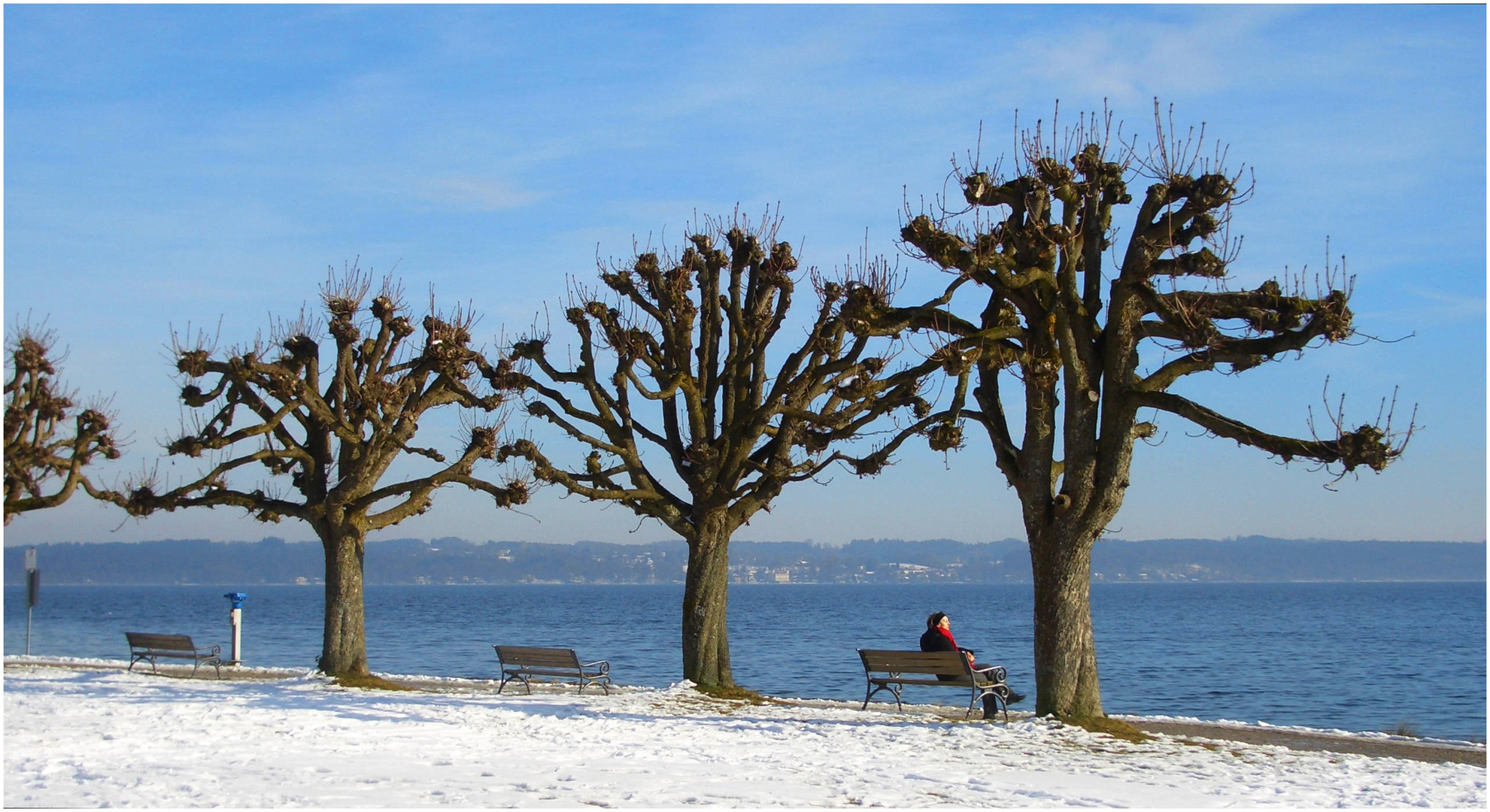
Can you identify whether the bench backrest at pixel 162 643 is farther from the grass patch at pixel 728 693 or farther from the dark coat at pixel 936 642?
the dark coat at pixel 936 642

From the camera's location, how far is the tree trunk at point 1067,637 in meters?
12.8

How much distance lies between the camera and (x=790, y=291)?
18.0 metres

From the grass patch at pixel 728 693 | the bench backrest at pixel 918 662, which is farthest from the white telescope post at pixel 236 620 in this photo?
the bench backrest at pixel 918 662

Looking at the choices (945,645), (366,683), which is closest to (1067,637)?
(945,645)

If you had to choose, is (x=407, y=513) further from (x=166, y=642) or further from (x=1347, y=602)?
(x=1347, y=602)

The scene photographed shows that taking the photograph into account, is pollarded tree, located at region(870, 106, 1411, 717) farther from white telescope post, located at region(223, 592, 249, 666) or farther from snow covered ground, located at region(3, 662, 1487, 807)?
white telescope post, located at region(223, 592, 249, 666)

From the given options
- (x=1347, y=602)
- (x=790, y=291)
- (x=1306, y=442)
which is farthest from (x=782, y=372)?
(x=1347, y=602)

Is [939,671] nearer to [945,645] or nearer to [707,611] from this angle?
[945,645]

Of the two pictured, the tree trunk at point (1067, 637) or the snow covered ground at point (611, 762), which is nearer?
the snow covered ground at point (611, 762)

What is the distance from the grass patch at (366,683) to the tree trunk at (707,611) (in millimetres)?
3921

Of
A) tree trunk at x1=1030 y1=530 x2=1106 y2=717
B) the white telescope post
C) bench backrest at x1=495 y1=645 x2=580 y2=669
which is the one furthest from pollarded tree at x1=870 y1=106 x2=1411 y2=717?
the white telescope post

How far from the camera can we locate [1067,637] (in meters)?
12.8

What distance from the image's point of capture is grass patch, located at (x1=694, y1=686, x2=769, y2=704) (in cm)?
1639

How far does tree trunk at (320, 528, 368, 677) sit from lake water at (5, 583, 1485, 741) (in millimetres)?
11092
